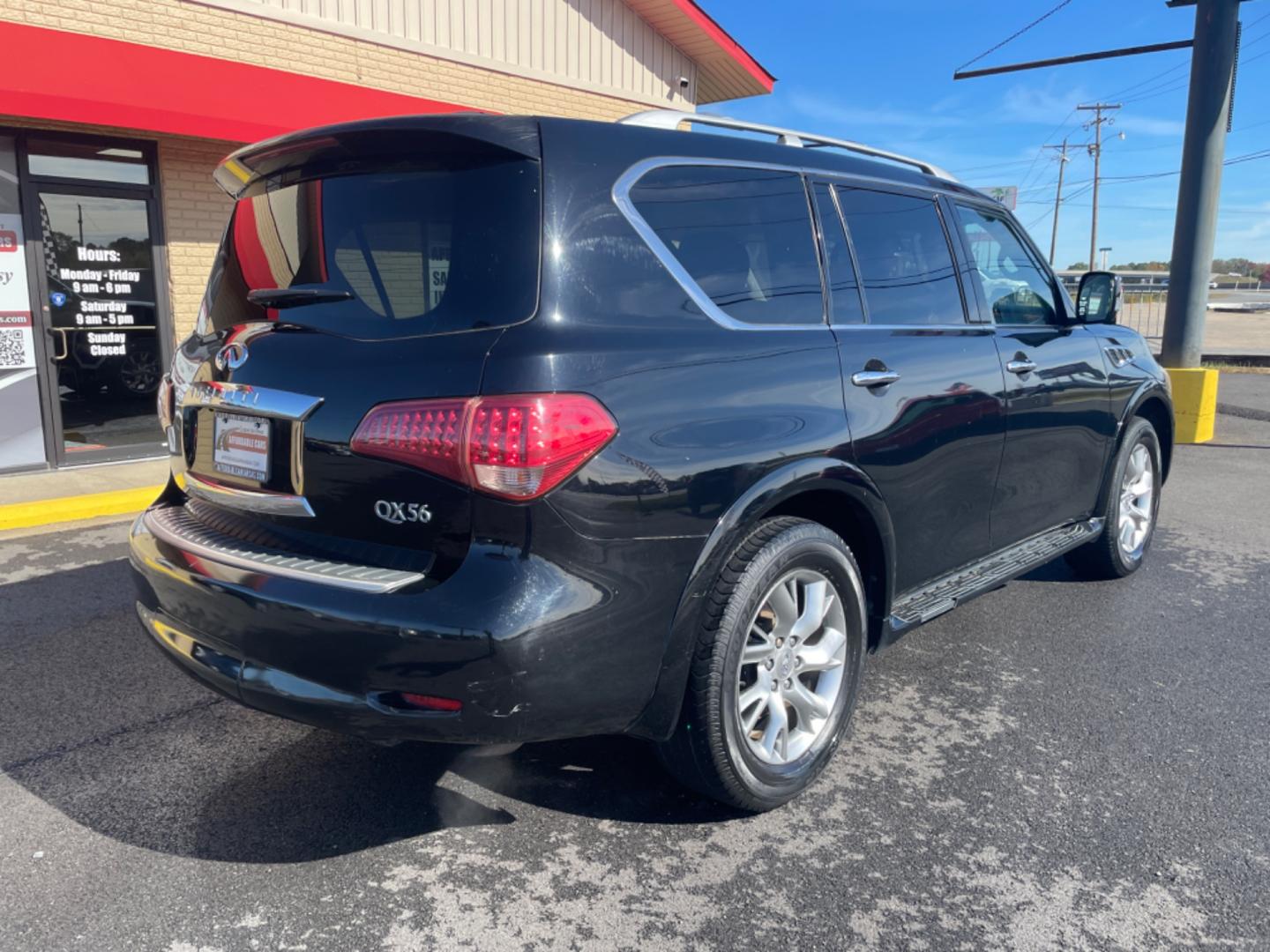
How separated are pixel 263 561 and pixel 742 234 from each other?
1.63 metres

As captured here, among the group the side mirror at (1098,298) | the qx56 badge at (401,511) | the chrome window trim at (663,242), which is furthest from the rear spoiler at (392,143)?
the side mirror at (1098,298)


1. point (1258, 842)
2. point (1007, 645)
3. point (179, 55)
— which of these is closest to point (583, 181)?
point (1258, 842)

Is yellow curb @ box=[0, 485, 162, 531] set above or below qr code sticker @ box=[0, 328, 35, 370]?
below

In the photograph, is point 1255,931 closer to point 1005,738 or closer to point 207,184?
point 1005,738

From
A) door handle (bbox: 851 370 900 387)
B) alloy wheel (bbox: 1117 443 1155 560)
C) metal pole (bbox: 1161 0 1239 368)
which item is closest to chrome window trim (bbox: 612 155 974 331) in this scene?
door handle (bbox: 851 370 900 387)

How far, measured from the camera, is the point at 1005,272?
4.30 meters

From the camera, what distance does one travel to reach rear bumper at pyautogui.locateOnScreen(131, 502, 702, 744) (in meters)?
2.26

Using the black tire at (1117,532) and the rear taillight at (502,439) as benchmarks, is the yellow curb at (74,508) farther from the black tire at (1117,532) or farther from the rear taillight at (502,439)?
the black tire at (1117,532)

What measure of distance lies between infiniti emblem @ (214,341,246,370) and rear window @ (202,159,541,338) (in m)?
0.13

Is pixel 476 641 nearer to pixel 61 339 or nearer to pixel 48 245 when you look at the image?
pixel 61 339

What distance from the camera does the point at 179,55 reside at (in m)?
8.54

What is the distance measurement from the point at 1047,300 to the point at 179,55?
7.54m

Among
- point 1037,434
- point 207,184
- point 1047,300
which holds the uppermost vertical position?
point 207,184

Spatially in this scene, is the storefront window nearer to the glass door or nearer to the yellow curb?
the glass door
